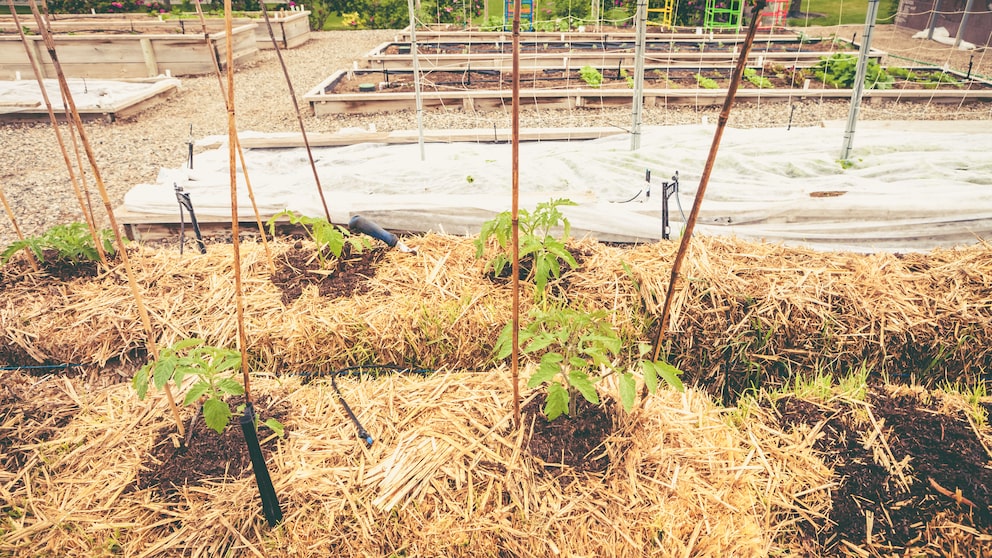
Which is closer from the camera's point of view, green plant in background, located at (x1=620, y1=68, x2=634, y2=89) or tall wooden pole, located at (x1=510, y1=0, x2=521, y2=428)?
tall wooden pole, located at (x1=510, y1=0, x2=521, y2=428)

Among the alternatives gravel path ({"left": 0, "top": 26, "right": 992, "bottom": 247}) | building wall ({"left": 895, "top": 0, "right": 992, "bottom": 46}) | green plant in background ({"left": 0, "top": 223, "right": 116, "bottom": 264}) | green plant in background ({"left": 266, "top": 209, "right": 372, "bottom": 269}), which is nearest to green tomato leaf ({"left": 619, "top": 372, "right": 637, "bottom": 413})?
green plant in background ({"left": 266, "top": 209, "right": 372, "bottom": 269})

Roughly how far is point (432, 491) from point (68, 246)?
98.8 inches

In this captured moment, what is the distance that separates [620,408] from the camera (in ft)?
6.34

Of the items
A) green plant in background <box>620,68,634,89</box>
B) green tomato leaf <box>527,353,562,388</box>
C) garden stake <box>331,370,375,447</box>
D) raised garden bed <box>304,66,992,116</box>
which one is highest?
green plant in background <box>620,68,634,89</box>

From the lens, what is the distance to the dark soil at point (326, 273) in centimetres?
273

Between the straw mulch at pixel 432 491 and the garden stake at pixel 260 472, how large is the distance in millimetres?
51

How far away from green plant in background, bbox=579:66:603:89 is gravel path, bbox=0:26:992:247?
1007 millimetres

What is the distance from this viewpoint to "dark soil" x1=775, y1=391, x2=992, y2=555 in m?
1.65

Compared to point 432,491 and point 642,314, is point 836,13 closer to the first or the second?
point 642,314

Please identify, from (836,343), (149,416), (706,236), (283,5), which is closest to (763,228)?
(706,236)

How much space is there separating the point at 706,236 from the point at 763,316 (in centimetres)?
61

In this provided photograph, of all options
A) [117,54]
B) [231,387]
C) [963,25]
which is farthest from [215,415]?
[963,25]

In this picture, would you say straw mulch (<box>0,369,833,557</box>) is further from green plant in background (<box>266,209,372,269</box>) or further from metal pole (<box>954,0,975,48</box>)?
metal pole (<box>954,0,975,48</box>)

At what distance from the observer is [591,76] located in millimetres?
7953
